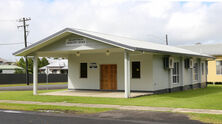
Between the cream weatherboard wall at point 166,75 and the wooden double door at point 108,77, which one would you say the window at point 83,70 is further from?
the cream weatherboard wall at point 166,75

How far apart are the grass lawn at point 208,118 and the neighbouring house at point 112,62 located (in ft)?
20.1

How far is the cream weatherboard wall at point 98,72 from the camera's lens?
63.1ft

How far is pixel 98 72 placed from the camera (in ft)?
69.8

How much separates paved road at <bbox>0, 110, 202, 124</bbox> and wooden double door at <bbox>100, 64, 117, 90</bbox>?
378 inches

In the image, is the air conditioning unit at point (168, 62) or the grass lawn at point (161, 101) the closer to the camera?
the grass lawn at point (161, 101)

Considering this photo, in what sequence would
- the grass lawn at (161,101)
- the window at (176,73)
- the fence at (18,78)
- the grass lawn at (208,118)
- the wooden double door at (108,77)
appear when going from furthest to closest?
the fence at (18,78)
the window at (176,73)
the wooden double door at (108,77)
the grass lawn at (161,101)
the grass lawn at (208,118)

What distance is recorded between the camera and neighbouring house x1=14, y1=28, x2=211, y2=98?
56.6ft

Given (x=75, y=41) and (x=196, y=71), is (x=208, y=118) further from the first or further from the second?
(x=196, y=71)

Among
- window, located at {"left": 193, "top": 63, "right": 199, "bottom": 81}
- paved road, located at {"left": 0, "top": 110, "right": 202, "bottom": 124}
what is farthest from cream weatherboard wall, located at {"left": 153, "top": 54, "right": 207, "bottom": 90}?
paved road, located at {"left": 0, "top": 110, "right": 202, "bottom": 124}

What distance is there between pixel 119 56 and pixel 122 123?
11685mm

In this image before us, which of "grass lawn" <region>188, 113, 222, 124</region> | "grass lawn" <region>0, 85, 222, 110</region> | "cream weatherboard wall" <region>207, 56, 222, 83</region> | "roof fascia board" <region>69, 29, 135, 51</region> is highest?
"roof fascia board" <region>69, 29, 135, 51</region>

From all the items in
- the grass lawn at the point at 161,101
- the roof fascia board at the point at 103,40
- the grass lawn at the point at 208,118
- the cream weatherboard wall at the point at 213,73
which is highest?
the roof fascia board at the point at 103,40

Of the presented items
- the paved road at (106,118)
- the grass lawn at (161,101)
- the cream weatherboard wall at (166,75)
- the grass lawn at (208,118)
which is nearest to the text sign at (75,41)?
the grass lawn at (161,101)

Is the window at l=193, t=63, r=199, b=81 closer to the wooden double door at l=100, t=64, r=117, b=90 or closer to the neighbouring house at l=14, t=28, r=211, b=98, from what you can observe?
the neighbouring house at l=14, t=28, r=211, b=98
